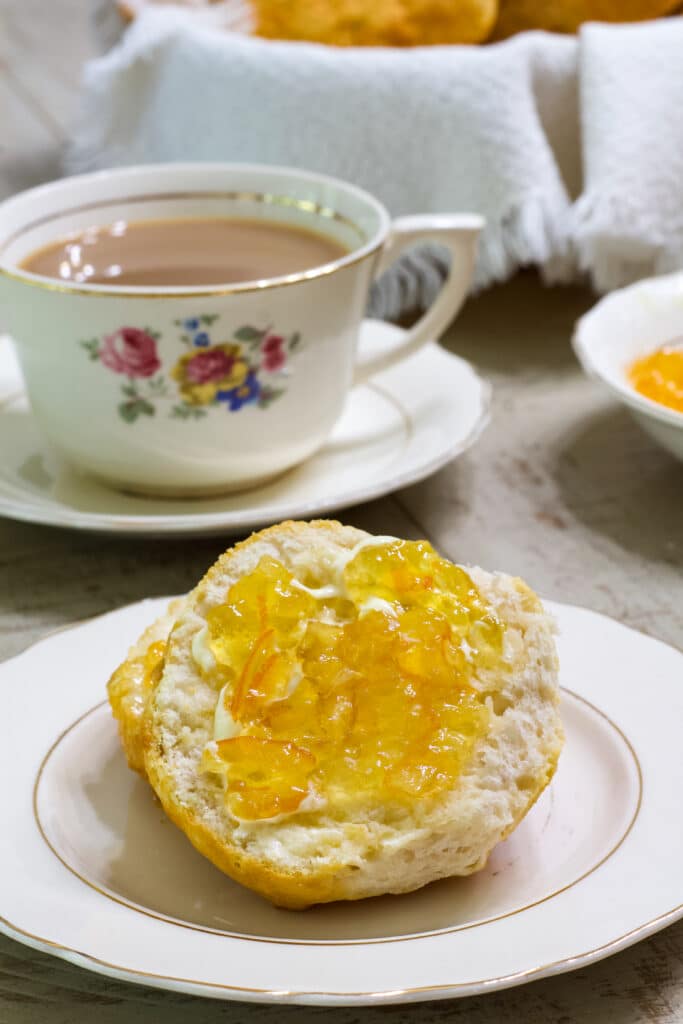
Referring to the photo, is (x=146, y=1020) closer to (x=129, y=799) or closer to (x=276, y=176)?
(x=129, y=799)

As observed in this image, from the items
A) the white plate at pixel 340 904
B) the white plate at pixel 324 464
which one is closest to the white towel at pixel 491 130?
the white plate at pixel 324 464

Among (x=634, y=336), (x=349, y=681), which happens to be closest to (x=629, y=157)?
(x=634, y=336)

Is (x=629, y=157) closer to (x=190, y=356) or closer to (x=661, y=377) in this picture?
(x=661, y=377)

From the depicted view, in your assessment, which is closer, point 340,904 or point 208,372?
point 340,904

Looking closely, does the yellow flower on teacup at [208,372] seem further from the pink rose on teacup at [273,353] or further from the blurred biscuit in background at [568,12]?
the blurred biscuit in background at [568,12]

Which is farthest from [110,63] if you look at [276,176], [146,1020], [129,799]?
[146,1020]

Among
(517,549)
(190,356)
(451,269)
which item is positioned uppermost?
(190,356)
